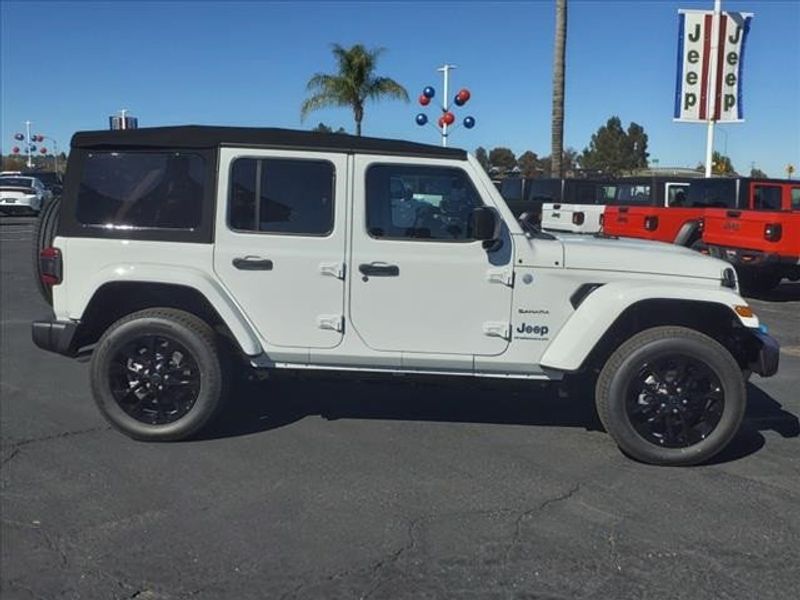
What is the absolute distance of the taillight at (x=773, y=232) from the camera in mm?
10898

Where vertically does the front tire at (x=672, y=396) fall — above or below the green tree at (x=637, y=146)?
below

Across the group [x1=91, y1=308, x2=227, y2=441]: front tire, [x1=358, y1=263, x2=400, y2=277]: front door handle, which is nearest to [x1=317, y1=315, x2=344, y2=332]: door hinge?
[x1=358, y1=263, x2=400, y2=277]: front door handle

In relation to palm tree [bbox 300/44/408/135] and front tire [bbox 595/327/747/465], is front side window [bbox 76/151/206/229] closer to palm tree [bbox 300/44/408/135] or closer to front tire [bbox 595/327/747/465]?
front tire [bbox 595/327/747/465]

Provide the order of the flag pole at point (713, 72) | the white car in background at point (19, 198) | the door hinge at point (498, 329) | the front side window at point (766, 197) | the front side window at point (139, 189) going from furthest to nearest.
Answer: the white car in background at point (19, 198), the flag pole at point (713, 72), the front side window at point (766, 197), the front side window at point (139, 189), the door hinge at point (498, 329)

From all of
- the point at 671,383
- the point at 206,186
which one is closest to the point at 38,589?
the point at 206,186

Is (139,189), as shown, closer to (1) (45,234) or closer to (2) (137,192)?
(2) (137,192)

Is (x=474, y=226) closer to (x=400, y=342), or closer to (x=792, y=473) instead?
(x=400, y=342)

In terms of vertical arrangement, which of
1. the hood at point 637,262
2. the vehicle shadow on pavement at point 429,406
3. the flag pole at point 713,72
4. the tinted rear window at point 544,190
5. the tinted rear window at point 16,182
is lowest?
the vehicle shadow on pavement at point 429,406

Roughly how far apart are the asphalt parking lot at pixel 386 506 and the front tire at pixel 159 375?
0.14 m

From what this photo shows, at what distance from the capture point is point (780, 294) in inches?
512

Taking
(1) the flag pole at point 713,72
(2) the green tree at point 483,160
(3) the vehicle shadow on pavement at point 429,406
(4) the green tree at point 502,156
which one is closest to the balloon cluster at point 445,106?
(2) the green tree at point 483,160

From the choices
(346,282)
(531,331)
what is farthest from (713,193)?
(346,282)

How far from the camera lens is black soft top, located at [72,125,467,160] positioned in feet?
16.4

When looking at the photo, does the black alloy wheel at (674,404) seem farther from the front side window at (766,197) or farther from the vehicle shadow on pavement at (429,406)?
the front side window at (766,197)
